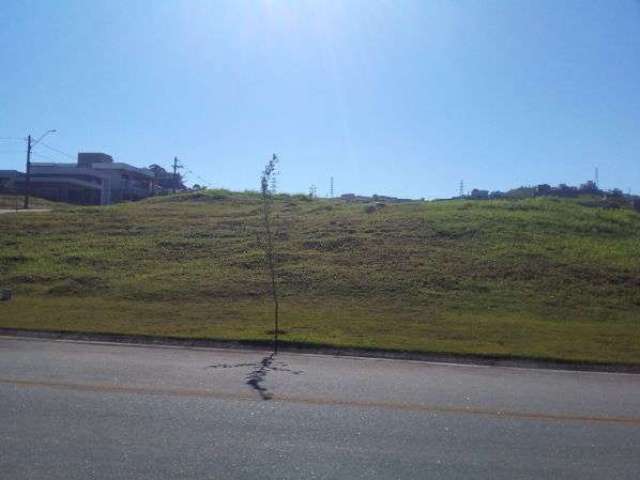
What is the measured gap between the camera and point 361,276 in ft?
77.1

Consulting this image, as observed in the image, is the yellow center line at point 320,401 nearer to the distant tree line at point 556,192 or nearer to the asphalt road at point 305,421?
the asphalt road at point 305,421

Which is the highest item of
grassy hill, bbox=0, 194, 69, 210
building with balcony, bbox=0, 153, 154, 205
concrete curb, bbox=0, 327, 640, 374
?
building with balcony, bbox=0, 153, 154, 205

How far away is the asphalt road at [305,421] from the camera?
6.29m

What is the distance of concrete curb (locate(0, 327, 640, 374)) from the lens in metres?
12.7

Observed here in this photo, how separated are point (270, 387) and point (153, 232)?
2395cm

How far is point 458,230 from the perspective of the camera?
97.5ft

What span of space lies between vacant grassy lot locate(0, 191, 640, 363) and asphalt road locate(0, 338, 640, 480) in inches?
130

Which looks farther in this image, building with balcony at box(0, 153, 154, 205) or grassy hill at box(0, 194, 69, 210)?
building with balcony at box(0, 153, 154, 205)

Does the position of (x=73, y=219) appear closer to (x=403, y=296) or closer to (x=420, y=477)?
(x=403, y=296)

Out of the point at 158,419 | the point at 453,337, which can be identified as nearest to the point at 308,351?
the point at 453,337

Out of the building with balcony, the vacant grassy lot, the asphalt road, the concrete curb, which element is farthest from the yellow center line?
the building with balcony

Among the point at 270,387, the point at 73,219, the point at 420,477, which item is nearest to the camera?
the point at 420,477

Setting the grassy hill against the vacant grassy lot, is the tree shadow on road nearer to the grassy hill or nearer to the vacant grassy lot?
the vacant grassy lot

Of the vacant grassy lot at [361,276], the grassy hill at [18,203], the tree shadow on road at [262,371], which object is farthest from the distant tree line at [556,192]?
the tree shadow on road at [262,371]
